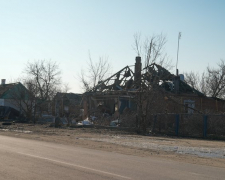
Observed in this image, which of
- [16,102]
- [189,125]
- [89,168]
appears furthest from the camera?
[16,102]

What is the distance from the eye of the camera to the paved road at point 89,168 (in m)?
9.08

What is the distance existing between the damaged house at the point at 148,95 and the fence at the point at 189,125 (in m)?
1.44

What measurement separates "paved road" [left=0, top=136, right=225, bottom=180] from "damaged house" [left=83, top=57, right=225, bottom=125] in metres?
14.7

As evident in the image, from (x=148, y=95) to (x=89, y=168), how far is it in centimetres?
1708

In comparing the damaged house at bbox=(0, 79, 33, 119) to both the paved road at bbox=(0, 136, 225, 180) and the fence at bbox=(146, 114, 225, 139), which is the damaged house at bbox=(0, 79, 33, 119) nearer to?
the fence at bbox=(146, 114, 225, 139)

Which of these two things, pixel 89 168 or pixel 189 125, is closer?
pixel 89 168

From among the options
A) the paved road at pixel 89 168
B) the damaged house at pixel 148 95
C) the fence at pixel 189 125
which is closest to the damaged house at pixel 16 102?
the damaged house at pixel 148 95

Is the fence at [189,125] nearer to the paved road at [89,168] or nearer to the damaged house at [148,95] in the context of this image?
the damaged house at [148,95]

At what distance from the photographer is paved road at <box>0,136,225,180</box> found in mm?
9078

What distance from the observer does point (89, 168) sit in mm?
10211

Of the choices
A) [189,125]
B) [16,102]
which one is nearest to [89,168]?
[189,125]

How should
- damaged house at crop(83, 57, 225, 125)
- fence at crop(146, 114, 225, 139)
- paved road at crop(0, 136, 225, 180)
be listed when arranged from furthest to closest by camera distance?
damaged house at crop(83, 57, 225, 125), fence at crop(146, 114, 225, 139), paved road at crop(0, 136, 225, 180)

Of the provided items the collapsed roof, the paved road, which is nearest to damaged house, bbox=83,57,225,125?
the collapsed roof

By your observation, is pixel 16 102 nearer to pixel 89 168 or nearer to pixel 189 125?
pixel 189 125
